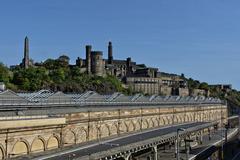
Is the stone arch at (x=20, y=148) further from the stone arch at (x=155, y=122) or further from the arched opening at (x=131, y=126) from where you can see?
the stone arch at (x=155, y=122)

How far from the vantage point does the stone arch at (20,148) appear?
127ft

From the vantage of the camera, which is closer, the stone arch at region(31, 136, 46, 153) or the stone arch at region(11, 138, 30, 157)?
the stone arch at region(11, 138, 30, 157)

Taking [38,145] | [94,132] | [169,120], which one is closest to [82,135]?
[94,132]

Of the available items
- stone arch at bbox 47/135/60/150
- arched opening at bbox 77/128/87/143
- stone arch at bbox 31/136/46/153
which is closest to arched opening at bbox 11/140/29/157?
stone arch at bbox 31/136/46/153

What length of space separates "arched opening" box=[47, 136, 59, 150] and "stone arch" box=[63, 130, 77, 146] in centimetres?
226

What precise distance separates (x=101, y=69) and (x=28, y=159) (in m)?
139

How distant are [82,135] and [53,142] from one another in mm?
9721

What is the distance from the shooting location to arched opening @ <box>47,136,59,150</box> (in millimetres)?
43956

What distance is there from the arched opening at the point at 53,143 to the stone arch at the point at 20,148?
152 inches

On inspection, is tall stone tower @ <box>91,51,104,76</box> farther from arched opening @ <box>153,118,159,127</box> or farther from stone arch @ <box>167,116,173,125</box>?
arched opening @ <box>153,118,159,127</box>

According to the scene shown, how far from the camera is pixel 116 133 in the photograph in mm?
66000

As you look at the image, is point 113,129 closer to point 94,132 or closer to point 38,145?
point 94,132

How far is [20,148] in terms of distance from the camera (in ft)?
129

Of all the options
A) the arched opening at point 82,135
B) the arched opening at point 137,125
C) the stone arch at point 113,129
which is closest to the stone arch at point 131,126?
the arched opening at point 137,125
